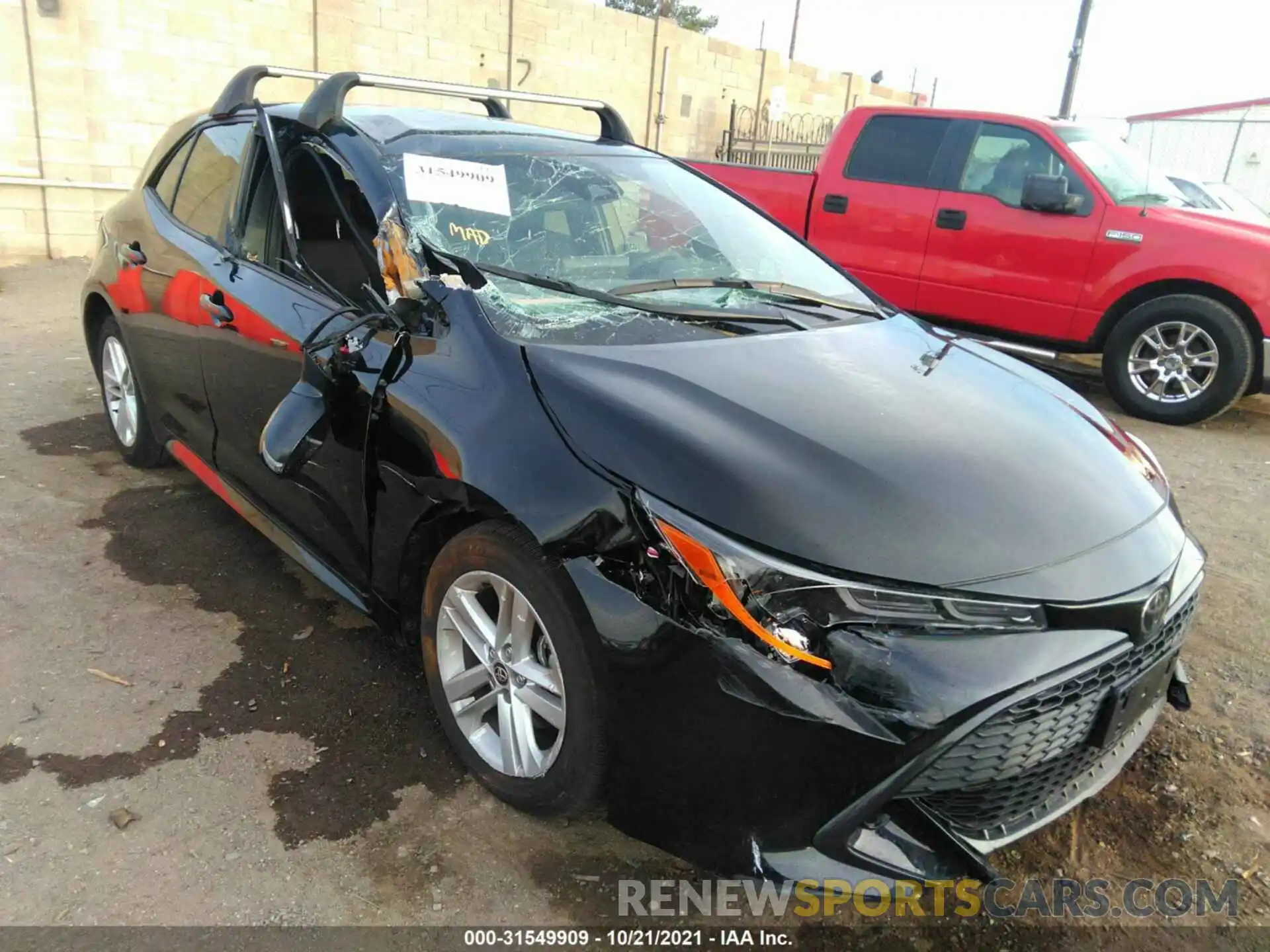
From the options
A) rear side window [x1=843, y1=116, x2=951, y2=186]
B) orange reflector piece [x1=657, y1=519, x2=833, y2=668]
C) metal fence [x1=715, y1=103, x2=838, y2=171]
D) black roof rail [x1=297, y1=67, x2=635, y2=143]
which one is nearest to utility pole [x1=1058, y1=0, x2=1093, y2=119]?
metal fence [x1=715, y1=103, x2=838, y2=171]

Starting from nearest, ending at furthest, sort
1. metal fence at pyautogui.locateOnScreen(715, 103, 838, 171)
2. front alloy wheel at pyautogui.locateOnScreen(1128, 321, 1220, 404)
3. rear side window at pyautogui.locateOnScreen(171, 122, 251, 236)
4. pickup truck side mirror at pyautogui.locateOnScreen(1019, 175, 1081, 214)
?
rear side window at pyautogui.locateOnScreen(171, 122, 251, 236) < front alloy wheel at pyautogui.locateOnScreen(1128, 321, 1220, 404) < pickup truck side mirror at pyautogui.locateOnScreen(1019, 175, 1081, 214) < metal fence at pyautogui.locateOnScreen(715, 103, 838, 171)

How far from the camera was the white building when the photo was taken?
1623cm

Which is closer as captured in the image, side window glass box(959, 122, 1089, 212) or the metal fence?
side window glass box(959, 122, 1089, 212)

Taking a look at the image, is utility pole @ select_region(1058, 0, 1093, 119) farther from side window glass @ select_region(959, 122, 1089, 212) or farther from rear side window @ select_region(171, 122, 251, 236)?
rear side window @ select_region(171, 122, 251, 236)

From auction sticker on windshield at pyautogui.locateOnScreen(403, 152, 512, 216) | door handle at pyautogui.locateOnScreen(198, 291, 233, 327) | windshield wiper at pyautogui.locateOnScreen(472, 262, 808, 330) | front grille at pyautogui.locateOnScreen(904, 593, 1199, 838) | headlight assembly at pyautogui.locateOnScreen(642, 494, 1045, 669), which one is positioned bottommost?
front grille at pyautogui.locateOnScreen(904, 593, 1199, 838)

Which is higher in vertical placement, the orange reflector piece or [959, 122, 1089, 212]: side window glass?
[959, 122, 1089, 212]: side window glass

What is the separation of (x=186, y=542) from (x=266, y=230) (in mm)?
1371

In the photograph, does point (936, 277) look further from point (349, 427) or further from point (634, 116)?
point (634, 116)

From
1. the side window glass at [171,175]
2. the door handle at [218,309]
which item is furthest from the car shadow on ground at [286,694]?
the side window glass at [171,175]

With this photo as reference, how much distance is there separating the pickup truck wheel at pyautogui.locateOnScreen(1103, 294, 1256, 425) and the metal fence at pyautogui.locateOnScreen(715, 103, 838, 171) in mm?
12570

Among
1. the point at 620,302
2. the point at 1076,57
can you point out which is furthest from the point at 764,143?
the point at 620,302

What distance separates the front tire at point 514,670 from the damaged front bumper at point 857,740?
0.33 feet

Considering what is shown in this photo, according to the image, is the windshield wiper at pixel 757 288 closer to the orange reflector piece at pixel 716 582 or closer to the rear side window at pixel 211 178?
the orange reflector piece at pixel 716 582

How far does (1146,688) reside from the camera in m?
2.04
